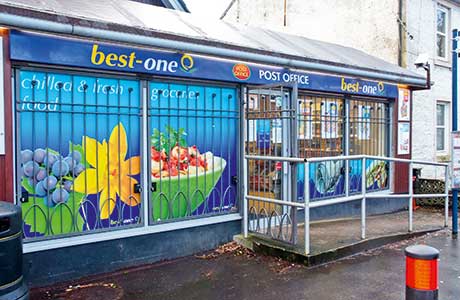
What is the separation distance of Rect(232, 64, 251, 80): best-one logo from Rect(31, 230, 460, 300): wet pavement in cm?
246

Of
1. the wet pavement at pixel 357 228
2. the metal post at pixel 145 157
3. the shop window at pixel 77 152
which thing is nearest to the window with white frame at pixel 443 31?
the wet pavement at pixel 357 228

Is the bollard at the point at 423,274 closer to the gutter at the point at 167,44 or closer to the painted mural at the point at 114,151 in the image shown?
the painted mural at the point at 114,151

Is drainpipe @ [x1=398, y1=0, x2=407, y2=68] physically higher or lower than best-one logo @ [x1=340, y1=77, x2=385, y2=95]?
higher

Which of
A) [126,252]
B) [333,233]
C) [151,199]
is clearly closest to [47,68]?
[151,199]

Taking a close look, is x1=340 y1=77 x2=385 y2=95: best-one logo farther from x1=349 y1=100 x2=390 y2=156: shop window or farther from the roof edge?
the roof edge

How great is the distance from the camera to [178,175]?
19.0 ft

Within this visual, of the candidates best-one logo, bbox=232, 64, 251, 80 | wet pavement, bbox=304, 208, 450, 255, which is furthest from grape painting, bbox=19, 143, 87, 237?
wet pavement, bbox=304, 208, 450, 255

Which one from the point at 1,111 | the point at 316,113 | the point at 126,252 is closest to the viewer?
the point at 1,111

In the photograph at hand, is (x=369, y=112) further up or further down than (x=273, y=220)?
further up

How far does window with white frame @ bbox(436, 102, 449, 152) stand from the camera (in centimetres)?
1227

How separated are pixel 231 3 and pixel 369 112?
8620 millimetres

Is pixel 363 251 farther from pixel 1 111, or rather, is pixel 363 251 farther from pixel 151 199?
pixel 1 111

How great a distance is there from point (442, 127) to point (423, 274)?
34.8 feet

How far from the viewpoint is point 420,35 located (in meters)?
11.3
